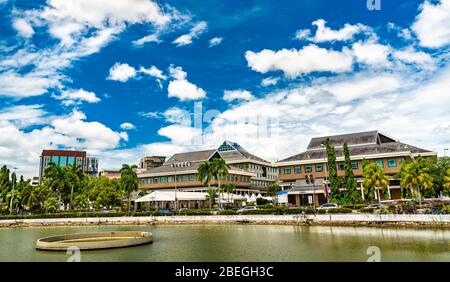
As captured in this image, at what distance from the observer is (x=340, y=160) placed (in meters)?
79.3

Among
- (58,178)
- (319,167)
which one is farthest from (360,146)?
(58,178)

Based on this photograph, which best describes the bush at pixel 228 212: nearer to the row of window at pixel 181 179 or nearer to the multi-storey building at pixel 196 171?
the multi-storey building at pixel 196 171

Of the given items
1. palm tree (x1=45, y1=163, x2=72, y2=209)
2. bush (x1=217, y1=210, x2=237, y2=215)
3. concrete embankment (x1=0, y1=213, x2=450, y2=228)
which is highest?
palm tree (x1=45, y1=163, x2=72, y2=209)

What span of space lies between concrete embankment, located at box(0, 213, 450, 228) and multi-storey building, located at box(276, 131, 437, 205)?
26.4 meters

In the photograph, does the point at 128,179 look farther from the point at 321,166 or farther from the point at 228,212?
the point at 321,166

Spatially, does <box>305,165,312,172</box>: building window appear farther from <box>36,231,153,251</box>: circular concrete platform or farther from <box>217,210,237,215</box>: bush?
<box>36,231,153,251</box>: circular concrete platform

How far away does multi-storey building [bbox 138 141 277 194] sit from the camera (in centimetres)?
9325

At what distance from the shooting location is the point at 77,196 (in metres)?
75.9

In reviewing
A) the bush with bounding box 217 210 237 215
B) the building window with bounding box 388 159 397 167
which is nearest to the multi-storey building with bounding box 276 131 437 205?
the building window with bounding box 388 159 397 167

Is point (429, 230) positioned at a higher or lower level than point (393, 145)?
lower
